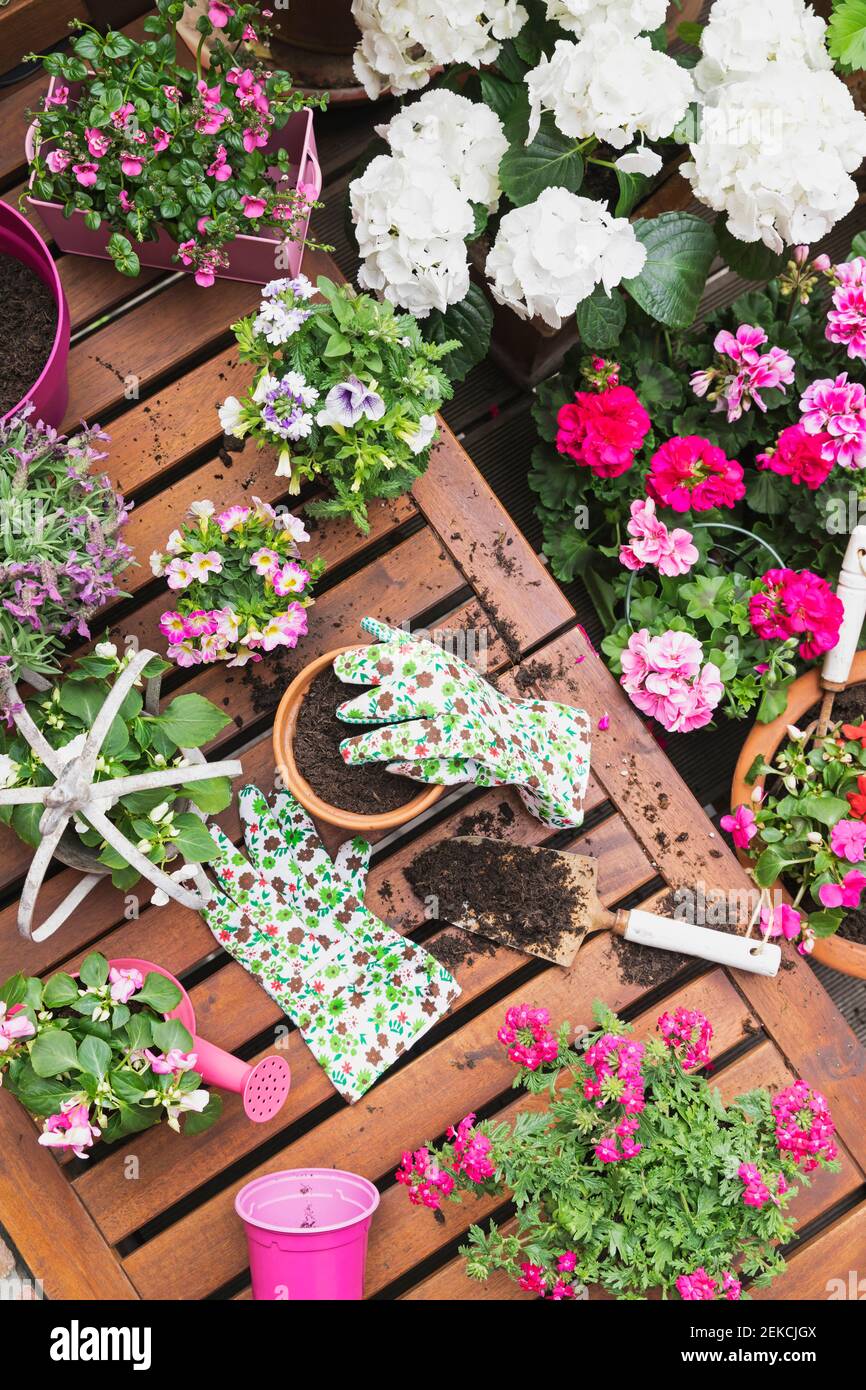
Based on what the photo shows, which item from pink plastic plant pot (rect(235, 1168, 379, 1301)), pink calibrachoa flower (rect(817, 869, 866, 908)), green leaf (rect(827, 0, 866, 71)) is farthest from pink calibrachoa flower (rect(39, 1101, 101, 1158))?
green leaf (rect(827, 0, 866, 71))

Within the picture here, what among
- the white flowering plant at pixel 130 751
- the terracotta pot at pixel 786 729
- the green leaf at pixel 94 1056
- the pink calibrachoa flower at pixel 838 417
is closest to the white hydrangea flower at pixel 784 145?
the pink calibrachoa flower at pixel 838 417

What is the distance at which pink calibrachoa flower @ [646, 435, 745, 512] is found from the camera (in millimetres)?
1885

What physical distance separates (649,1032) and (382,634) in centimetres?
86

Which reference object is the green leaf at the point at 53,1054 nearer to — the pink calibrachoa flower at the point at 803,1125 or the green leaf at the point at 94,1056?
the green leaf at the point at 94,1056

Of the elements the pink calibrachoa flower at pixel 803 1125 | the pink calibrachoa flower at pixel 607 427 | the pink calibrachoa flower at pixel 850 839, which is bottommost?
the pink calibrachoa flower at pixel 803 1125

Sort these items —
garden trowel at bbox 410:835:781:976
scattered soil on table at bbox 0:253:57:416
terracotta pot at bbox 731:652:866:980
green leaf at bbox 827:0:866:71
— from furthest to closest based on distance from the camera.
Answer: terracotta pot at bbox 731:652:866:980, garden trowel at bbox 410:835:781:976, scattered soil on table at bbox 0:253:57:416, green leaf at bbox 827:0:866:71

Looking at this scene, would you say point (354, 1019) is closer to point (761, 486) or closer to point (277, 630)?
point (277, 630)

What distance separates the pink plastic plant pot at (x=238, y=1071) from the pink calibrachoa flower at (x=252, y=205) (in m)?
1.25

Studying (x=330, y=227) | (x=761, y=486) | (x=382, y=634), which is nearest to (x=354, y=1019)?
(x=382, y=634)

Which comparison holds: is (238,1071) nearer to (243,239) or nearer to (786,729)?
(786,729)

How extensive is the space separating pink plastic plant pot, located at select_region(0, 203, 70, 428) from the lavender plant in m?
0.06

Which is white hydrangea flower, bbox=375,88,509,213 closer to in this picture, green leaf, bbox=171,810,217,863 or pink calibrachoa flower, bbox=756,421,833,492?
pink calibrachoa flower, bbox=756,421,833,492

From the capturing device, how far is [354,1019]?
182 centimetres

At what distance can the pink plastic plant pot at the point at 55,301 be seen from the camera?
167 cm
